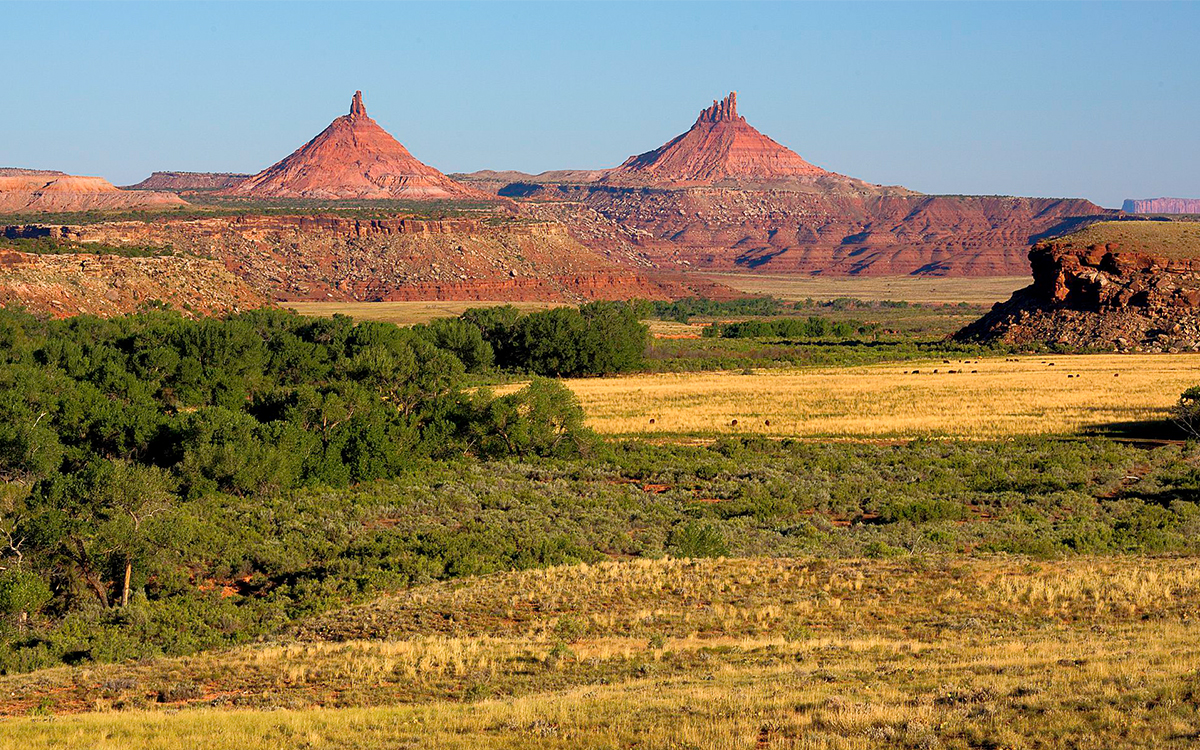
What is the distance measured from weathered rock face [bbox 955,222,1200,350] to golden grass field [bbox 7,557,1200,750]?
71.9 meters

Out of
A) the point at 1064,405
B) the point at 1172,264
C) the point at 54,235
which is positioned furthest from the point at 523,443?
the point at 54,235

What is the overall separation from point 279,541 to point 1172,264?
3317 inches

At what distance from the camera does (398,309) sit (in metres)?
130

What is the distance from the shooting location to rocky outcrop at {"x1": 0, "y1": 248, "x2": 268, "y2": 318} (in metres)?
90.4

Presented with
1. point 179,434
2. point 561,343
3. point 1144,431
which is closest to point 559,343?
point 561,343

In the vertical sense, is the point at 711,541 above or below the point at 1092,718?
below

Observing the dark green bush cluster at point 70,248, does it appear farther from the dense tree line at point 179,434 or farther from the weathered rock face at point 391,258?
the dense tree line at point 179,434

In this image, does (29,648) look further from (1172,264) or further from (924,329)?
(924,329)

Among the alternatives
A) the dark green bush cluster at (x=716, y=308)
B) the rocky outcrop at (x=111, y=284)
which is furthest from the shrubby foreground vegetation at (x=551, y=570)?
the dark green bush cluster at (x=716, y=308)

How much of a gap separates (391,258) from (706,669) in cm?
14426

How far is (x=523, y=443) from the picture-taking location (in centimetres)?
4350

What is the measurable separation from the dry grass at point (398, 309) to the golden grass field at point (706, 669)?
290ft

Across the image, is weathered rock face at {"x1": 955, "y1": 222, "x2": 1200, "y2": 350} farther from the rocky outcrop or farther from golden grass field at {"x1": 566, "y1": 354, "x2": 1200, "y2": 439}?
the rocky outcrop

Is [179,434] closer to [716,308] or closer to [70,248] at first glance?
[70,248]
